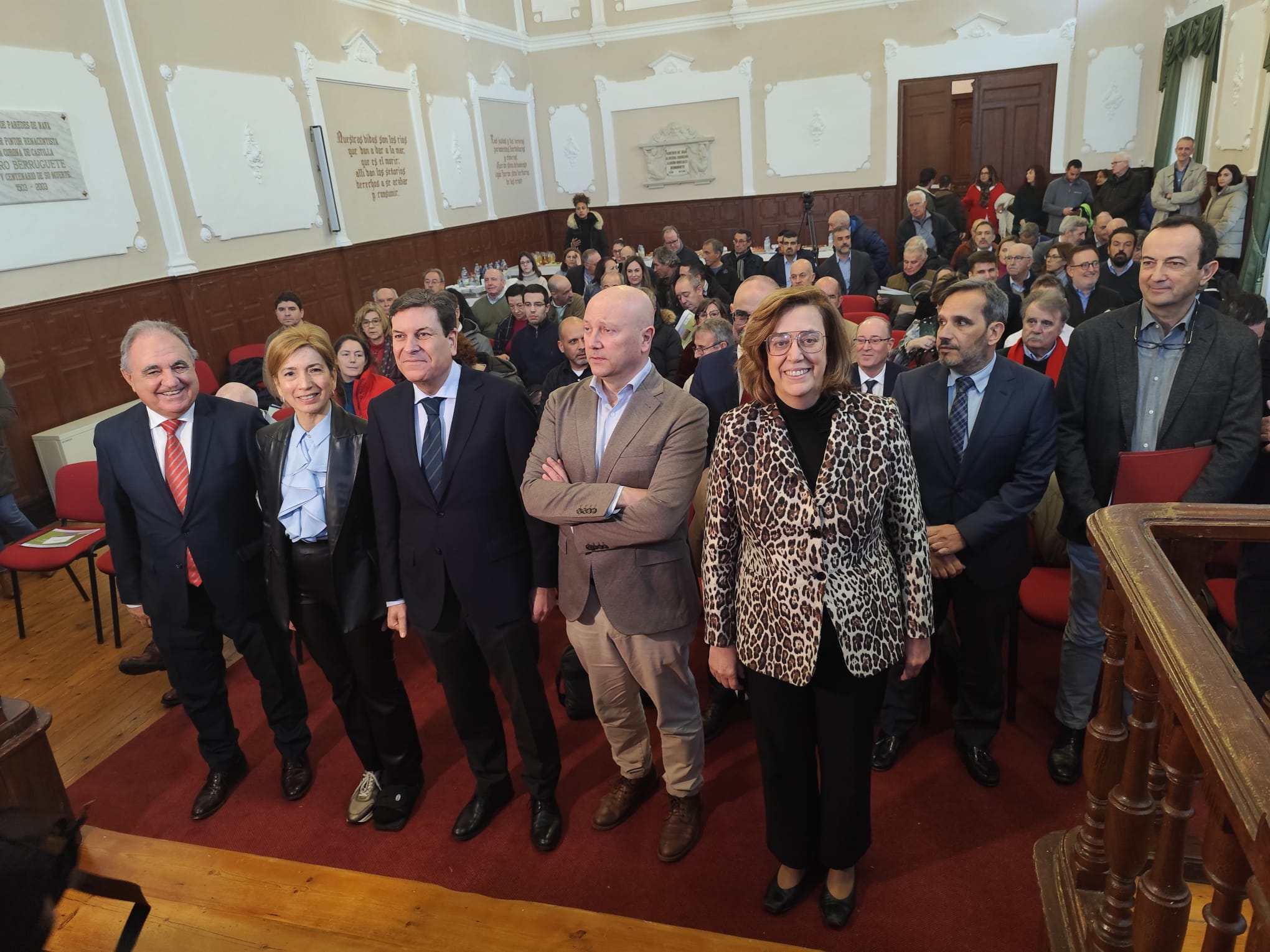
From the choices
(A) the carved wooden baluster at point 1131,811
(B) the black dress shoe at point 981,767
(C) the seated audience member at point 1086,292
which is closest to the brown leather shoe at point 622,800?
(B) the black dress shoe at point 981,767

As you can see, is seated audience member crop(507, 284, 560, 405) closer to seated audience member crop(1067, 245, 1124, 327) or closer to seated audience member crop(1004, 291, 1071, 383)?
seated audience member crop(1004, 291, 1071, 383)

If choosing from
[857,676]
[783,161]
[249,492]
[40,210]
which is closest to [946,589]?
[857,676]

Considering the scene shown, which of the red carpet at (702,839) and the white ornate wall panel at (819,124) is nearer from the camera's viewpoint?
the red carpet at (702,839)

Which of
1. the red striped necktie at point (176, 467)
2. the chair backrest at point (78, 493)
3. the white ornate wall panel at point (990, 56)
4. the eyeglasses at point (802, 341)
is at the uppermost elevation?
the white ornate wall panel at point (990, 56)

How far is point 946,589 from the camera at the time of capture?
9.10 feet

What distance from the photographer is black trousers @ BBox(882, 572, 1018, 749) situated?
2.72 metres

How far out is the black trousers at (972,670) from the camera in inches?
107

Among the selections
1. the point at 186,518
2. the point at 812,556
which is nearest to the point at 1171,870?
the point at 812,556

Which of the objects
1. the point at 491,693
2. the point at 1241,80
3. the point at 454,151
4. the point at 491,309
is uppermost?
the point at 454,151

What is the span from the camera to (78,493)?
4.31 metres

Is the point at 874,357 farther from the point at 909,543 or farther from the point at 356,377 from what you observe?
the point at 356,377

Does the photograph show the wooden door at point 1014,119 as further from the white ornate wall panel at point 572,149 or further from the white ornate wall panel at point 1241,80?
the white ornate wall panel at point 572,149

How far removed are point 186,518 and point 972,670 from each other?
2683mm

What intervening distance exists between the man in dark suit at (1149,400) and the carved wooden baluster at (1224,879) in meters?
1.45
